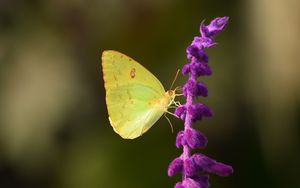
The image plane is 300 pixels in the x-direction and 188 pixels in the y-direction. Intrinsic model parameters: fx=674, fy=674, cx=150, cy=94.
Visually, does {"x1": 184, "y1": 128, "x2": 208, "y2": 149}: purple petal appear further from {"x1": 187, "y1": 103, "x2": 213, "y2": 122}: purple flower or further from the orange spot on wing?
the orange spot on wing

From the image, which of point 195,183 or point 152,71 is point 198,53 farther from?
point 152,71

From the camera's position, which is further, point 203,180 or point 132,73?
point 132,73

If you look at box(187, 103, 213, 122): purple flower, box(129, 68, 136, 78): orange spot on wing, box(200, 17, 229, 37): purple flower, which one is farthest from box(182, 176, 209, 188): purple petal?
box(129, 68, 136, 78): orange spot on wing

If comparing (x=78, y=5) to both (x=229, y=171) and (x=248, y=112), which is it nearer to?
(x=248, y=112)

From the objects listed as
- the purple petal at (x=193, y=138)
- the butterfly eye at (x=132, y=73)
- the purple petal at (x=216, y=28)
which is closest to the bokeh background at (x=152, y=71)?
the butterfly eye at (x=132, y=73)

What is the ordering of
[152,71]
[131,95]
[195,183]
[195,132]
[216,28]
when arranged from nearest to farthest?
[195,183]
[195,132]
[216,28]
[131,95]
[152,71]

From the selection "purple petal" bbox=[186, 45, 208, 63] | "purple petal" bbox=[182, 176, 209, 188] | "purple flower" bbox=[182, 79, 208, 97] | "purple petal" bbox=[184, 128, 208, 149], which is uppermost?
"purple petal" bbox=[186, 45, 208, 63]

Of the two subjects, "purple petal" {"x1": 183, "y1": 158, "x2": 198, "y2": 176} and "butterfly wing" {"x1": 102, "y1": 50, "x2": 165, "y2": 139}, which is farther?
"butterfly wing" {"x1": 102, "y1": 50, "x2": 165, "y2": 139}

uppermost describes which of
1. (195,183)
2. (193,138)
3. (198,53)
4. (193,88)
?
(198,53)

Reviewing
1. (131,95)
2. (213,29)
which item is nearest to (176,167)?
(213,29)
